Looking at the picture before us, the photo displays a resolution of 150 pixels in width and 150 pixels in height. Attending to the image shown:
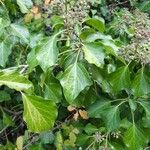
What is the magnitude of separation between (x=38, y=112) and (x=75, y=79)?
195mm

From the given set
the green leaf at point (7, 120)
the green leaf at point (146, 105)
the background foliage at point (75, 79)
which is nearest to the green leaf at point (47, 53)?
the background foliage at point (75, 79)

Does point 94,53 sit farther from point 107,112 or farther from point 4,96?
point 4,96

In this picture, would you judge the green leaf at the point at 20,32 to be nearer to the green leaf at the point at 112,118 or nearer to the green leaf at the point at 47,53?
the green leaf at the point at 47,53

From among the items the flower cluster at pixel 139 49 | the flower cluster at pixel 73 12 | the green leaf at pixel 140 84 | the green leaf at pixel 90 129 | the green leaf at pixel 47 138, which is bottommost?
A: the green leaf at pixel 47 138

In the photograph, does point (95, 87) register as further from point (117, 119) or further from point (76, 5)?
point (76, 5)

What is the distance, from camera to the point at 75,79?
1.53 meters

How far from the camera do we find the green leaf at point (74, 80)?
5.00 ft

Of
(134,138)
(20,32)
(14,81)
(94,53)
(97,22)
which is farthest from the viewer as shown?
(20,32)

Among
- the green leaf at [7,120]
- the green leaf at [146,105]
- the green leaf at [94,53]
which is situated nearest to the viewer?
the green leaf at [94,53]

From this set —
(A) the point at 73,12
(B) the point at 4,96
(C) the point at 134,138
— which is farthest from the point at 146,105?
(B) the point at 4,96

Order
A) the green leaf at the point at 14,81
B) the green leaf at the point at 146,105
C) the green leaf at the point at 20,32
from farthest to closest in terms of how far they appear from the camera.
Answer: the green leaf at the point at 20,32 → the green leaf at the point at 146,105 → the green leaf at the point at 14,81

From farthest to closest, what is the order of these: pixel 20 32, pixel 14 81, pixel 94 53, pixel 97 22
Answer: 1. pixel 20 32
2. pixel 97 22
3. pixel 94 53
4. pixel 14 81

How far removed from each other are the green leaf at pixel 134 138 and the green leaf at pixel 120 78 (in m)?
0.23

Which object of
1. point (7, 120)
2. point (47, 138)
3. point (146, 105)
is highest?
point (146, 105)
